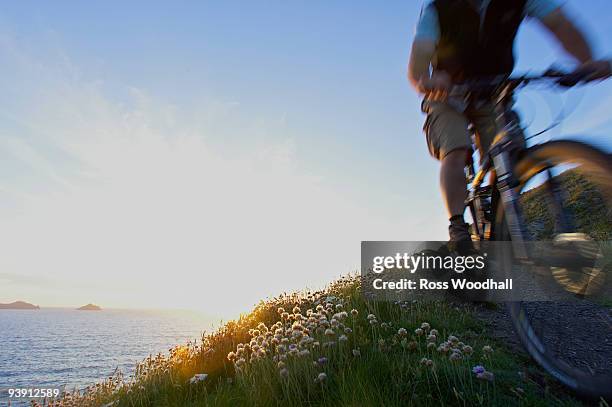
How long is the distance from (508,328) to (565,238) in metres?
2.00

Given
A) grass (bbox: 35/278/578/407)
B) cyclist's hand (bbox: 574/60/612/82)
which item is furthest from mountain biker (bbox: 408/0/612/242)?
grass (bbox: 35/278/578/407)

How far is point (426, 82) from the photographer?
12.4 feet

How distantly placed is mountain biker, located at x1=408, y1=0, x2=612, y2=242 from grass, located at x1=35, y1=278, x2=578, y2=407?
4.24ft

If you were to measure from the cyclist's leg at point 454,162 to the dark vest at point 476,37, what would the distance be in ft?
1.57

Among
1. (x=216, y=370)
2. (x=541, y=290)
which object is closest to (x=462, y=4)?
(x=541, y=290)

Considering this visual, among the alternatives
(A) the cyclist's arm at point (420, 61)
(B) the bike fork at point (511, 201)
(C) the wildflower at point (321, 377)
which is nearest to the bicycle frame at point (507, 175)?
(B) the bike fork at point (511, 201)

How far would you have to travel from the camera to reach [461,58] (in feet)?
11.7

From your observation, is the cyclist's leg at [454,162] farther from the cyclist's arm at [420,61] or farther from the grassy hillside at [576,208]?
the grassy hillside at [576,208]

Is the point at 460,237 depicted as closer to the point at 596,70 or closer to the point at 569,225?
the point at 569,225

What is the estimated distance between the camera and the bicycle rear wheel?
7.33ft

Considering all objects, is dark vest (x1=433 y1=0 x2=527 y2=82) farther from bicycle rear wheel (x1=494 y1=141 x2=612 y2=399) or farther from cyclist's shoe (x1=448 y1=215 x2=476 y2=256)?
cyclist's shoe (x1=448 y1=215 x2=476 y2=256)

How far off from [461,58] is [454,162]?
110 cm

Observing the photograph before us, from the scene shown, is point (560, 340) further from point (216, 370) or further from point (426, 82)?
point (216, 370)

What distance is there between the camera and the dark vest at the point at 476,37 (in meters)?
3.38
